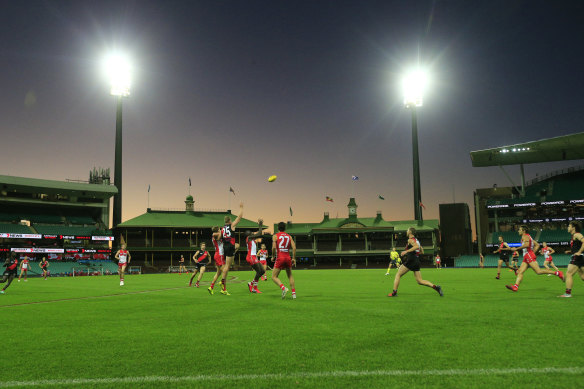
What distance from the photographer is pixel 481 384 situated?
425 cm

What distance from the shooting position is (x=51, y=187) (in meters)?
70.7

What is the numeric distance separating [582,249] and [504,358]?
873cm

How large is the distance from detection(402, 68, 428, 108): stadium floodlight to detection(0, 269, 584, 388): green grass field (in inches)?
2927

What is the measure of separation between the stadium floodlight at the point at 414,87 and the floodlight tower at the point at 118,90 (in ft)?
164

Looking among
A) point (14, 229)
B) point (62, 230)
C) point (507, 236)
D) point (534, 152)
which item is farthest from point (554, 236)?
point (14, 229)

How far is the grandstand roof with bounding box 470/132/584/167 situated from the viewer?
65.3 metres

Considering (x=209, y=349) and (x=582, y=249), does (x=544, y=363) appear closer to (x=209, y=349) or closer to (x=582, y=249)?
(x=209, y=349)

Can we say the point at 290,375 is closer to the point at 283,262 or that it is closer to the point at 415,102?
the point at 283,262

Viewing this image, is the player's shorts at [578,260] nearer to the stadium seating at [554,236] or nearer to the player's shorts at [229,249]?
the player's shorts at [229,249]

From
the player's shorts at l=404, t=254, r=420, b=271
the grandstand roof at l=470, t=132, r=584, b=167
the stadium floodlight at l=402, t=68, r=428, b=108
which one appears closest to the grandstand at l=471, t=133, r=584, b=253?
the grandstand roof at l=470, t=132, r=584, b=167

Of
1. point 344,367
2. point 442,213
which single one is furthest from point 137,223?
point 344,367

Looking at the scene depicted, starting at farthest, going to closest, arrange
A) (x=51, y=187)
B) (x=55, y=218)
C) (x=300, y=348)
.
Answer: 1. (x=55, y=218)
2. (x=51, y=187)
3. (x=300, y=348)

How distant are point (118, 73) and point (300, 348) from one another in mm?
74038

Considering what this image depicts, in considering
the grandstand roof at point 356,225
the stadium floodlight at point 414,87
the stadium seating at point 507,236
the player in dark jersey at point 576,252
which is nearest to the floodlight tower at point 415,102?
the stadium floodlight at point 414,87
